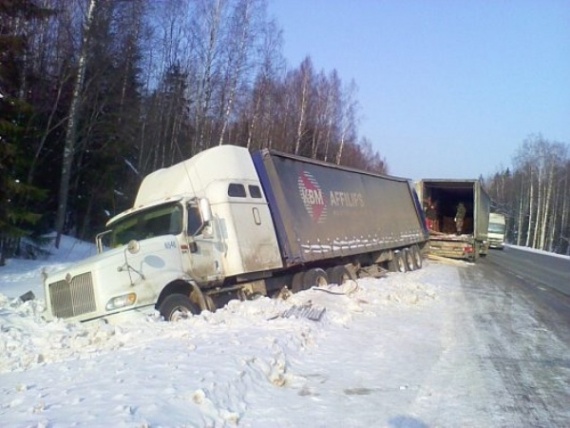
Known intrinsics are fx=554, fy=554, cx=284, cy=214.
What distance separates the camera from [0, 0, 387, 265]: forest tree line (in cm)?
1698

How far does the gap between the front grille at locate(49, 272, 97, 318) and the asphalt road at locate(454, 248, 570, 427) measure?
18.5 feet

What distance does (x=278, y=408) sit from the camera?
539cm

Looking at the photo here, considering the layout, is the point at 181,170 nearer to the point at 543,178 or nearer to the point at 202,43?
the point at 202,43

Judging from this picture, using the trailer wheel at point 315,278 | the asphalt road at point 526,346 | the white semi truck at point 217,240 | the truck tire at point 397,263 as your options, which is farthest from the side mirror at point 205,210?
the truck tire at point 397,263

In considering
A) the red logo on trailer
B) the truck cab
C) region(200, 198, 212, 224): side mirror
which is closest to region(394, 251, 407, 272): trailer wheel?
the red logo on trailer

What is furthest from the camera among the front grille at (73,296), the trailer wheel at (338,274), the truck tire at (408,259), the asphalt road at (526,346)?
the truck tire at (408,259)

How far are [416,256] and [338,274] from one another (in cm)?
840

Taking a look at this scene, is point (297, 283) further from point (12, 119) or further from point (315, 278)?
point (12, 119)

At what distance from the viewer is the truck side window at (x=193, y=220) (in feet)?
31.7

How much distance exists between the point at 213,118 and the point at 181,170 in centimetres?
1893

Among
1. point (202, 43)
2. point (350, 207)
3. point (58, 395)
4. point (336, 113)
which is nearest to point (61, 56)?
point (202, 43)

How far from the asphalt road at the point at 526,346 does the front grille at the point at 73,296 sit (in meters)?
5.65

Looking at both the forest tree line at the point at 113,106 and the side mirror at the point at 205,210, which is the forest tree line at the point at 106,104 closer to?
the forest tree line at the point at 113,106

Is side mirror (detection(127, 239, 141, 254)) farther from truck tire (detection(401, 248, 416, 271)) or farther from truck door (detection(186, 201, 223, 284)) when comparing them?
truck tire (detection(401, 248, 416, 271))
